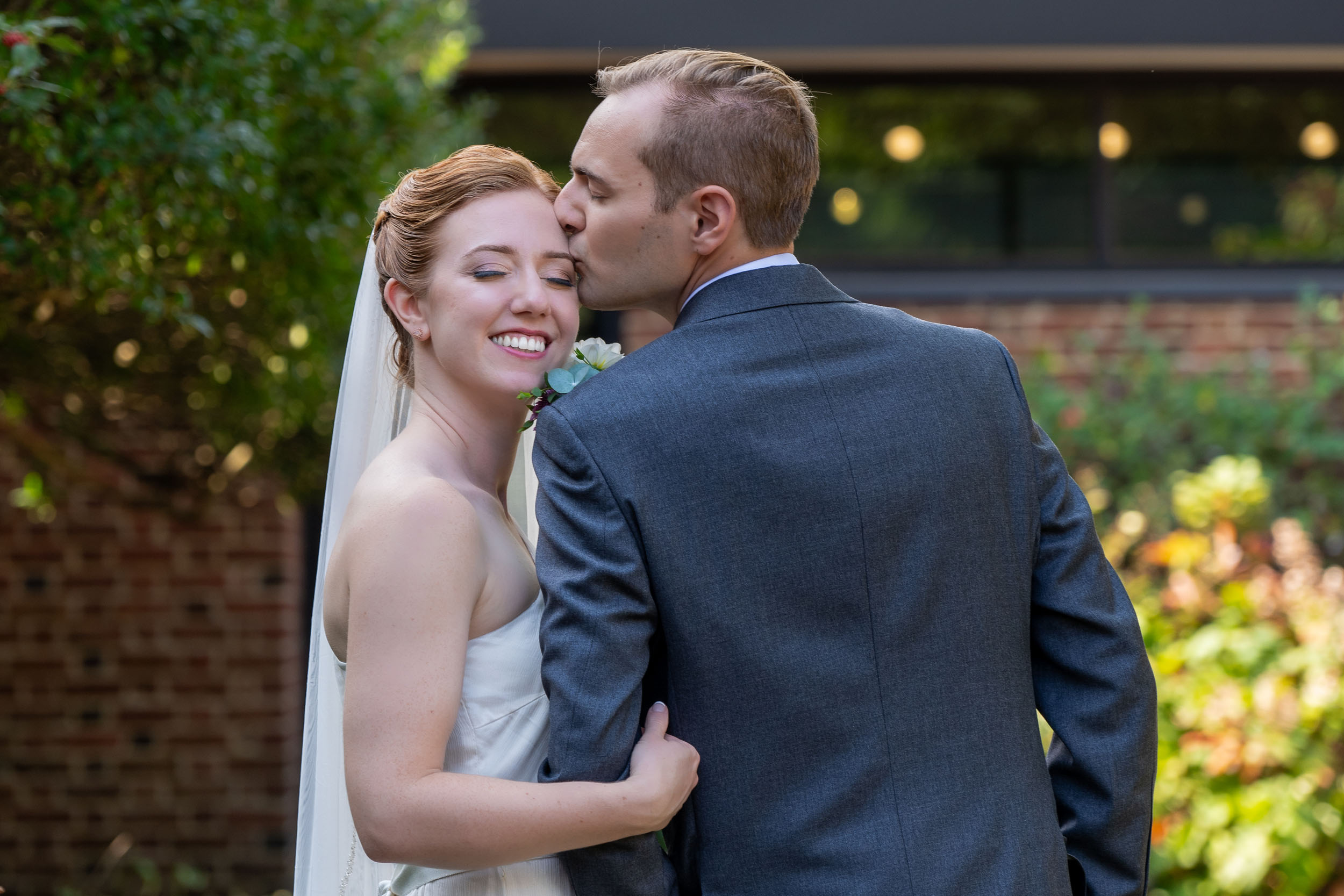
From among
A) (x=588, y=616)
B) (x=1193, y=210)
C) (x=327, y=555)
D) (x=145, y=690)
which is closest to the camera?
(x=588, y=616)

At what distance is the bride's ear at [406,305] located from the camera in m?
2.00

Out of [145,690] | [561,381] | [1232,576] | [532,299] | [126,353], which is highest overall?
[532,299]

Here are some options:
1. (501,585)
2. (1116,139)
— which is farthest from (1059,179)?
(501,585)

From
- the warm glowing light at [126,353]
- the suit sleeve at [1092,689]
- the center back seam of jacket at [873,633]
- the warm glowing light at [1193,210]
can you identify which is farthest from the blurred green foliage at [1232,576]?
the warm glowing light at [126,353]

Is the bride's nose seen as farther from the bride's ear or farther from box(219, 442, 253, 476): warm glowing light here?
box(219, 442, 253, 476): warm glowing light

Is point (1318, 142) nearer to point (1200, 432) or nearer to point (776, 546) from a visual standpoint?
point (1200, 432)

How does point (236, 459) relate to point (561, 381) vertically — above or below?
below

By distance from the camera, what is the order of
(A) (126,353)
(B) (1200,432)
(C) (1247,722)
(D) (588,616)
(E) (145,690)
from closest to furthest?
(D) (588,616) → (C) (1247,722) → (A) (126,353) → (B) (1200,432) → (E) (145,690)

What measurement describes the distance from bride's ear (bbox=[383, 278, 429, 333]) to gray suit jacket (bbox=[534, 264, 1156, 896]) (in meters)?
0.39

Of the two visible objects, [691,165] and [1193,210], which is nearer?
[691,165]

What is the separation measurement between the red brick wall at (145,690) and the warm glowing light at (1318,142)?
18.0 feet

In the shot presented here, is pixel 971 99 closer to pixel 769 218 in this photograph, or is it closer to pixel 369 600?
pixel 769 218

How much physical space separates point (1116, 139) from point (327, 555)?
5.41 metres

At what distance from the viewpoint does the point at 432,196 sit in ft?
6.44
